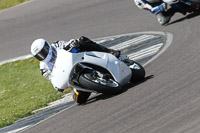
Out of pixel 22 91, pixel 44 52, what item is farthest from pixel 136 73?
pixel 22 91

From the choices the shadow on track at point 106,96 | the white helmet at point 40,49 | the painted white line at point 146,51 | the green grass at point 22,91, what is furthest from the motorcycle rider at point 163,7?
the white helmet at point 40,49

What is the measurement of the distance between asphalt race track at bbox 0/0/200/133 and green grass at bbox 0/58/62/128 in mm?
1152

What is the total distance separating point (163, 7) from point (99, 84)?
17.4 ft

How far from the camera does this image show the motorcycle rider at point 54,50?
8391 mm

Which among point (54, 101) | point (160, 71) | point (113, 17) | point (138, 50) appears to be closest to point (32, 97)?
point (54, 101)

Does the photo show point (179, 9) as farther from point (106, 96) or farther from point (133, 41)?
point (106, 96)

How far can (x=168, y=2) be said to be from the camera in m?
12.7

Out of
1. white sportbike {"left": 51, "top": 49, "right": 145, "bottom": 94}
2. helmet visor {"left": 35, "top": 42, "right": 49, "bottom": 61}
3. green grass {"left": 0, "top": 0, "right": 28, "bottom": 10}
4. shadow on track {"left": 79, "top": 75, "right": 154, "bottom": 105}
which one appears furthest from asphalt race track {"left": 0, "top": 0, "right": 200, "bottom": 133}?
green grass {"left": 0, "top": 0, "right": 28, "bottom": 10}

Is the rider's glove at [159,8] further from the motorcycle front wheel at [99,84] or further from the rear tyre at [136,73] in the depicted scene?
the motorcycle front wheel at [99,84]

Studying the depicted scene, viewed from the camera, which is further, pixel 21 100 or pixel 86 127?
pixel 21 100

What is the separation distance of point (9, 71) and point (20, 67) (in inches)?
13.9

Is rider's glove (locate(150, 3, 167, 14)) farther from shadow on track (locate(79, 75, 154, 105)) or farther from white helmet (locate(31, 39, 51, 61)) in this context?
white helmet (locate(31, 39, 51, 61))

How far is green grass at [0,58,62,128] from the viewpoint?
10.2 meters

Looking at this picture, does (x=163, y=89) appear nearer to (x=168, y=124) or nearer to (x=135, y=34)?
(x=168, y=124)
